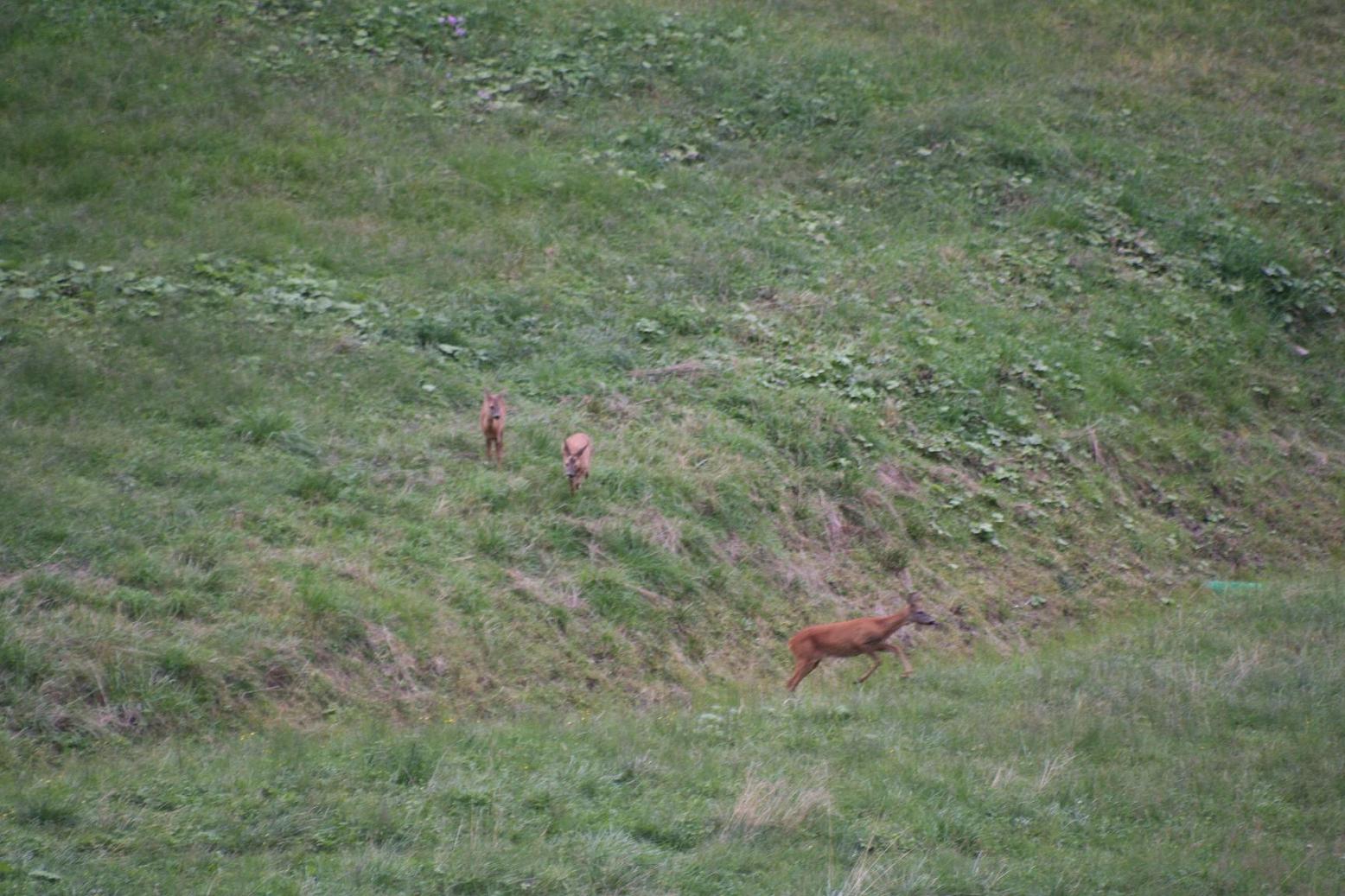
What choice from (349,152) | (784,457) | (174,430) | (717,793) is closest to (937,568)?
(784,457)

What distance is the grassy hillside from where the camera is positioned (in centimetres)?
1104

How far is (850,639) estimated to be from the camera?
1126cm

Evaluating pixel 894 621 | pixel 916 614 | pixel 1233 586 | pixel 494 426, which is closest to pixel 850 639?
pixel 894 621

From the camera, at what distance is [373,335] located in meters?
15.4

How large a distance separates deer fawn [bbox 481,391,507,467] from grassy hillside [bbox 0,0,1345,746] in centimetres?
31

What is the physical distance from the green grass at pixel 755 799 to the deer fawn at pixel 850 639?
712 millimetres

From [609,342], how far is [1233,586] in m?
8.05

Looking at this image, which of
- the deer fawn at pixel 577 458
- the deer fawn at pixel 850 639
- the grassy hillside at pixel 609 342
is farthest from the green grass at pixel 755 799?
the deer fawn at pixel 577 458

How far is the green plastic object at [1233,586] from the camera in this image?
14488mm

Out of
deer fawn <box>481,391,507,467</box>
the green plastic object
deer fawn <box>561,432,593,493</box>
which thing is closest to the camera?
deer fawn <box>561,432,593,493</box>

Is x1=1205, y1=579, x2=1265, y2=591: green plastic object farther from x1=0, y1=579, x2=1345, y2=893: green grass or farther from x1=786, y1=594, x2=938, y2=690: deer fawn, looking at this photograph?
x1=786, y1=594, x2=938, y2=690: deer fawn

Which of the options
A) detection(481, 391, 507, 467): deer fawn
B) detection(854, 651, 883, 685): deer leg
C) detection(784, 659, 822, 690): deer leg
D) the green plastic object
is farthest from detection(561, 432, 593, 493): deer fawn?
the green plastic object

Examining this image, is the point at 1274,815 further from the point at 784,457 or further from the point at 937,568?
the point at 784,457

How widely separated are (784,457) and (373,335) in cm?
515
